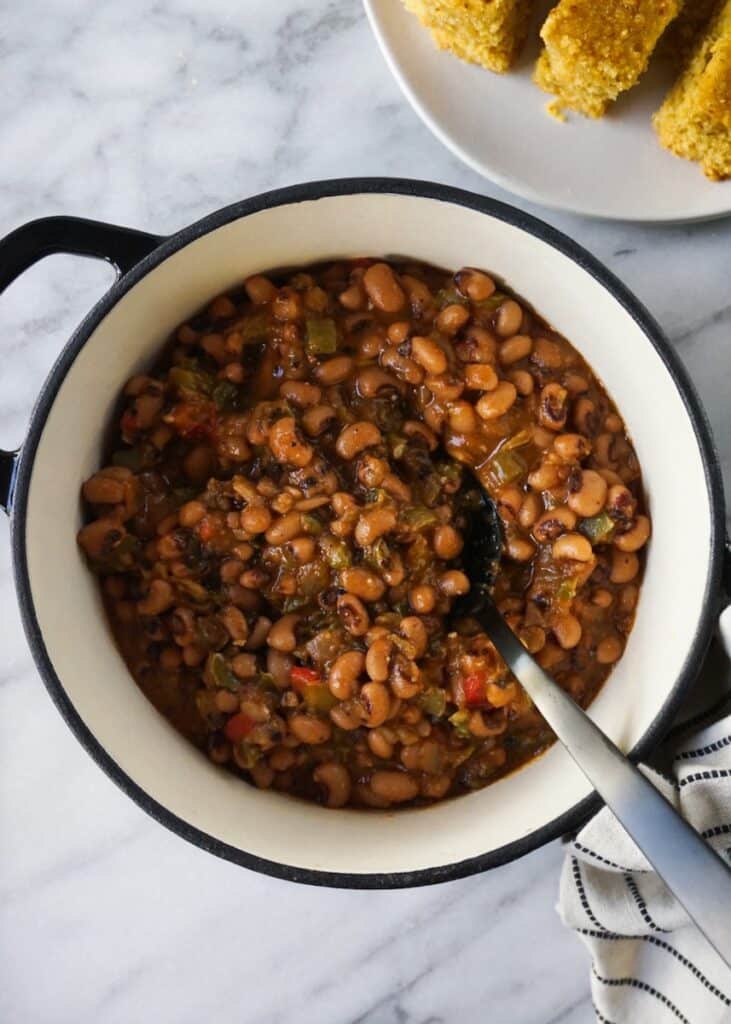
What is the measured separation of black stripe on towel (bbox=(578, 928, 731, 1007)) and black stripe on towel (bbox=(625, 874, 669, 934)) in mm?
55

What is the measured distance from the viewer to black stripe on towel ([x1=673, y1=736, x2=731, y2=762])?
1940 millimetres

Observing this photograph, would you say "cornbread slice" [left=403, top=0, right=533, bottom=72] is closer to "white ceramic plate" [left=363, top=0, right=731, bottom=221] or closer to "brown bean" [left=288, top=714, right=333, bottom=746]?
"white ceramic plate" [left=363, top=0, right=731, bottom=221]

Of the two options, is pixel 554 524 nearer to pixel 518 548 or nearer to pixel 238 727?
pixel 518 548

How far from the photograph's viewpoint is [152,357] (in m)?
1.99

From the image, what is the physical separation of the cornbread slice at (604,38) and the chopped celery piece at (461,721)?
1.13 m

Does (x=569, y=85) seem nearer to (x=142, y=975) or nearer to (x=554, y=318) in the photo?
(x=554, y=318)

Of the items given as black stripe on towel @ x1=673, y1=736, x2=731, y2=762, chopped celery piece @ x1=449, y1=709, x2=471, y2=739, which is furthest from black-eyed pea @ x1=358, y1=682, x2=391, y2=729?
black stripe on towel @ x1=673, y1=736, x2=731, y2=762

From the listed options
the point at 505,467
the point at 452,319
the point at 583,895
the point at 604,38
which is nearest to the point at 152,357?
the point at 452,319

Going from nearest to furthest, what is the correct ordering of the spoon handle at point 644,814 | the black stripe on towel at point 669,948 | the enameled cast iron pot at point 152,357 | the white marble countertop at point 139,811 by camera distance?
the spoon handle at point 644,814 < the enameled cast iron pot at point 152,357 < the black stripe on towel at point 669,948 < the white marble countertop at point 139,811

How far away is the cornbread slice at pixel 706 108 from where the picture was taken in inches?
79.3

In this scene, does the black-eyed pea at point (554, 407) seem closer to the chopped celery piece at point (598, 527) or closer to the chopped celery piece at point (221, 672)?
the chopped celery piece at point (598, 527)

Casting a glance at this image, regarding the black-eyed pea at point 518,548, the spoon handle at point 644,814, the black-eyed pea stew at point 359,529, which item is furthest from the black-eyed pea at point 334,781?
the black-eyed pea at point 518,548

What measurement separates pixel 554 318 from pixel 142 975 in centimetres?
144

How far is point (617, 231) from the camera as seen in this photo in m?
2.19
